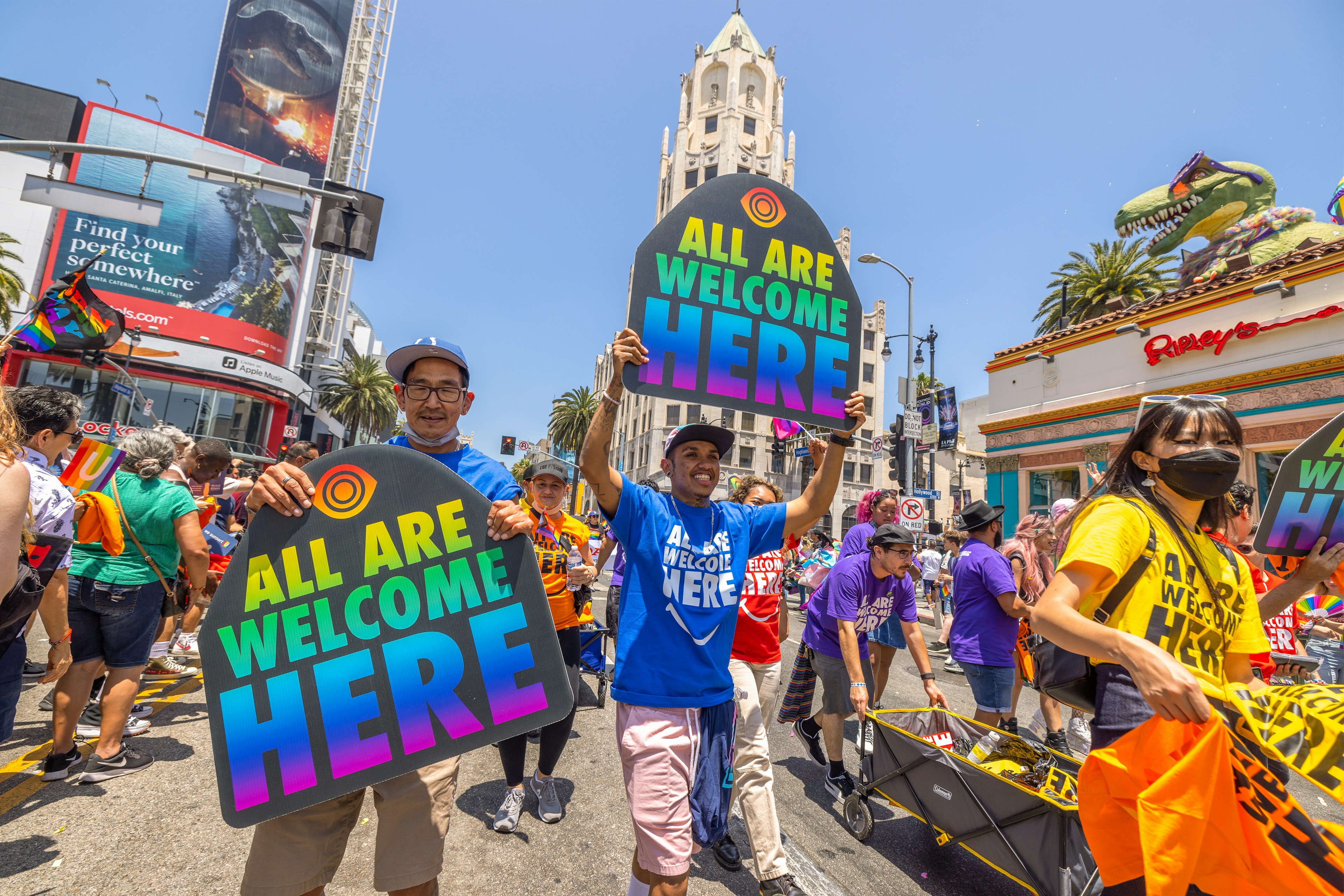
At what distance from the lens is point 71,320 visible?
10352mm

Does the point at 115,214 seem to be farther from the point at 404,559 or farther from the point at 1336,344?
the point at 1336,344

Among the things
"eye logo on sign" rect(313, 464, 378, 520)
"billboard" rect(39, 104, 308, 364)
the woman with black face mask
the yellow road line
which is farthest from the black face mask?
"billboard" rect(39, 104, 308, 364)

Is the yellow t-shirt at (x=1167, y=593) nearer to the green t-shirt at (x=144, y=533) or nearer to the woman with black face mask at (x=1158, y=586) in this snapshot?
the woman with black face mask at (x=1158, y=586)

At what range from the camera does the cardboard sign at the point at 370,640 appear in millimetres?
1912

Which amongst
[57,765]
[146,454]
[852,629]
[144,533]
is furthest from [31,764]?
[852,629]

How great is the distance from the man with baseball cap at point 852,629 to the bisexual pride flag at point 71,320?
33.0 feet

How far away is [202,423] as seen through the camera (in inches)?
1462

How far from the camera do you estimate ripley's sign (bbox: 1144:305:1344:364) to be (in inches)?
549

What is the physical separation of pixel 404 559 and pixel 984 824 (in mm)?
2975

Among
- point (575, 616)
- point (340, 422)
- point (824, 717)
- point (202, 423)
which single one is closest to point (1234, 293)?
point (824, 717)

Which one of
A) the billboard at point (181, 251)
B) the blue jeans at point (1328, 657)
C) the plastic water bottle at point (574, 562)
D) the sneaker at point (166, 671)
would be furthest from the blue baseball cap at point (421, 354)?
the billboard at point (181, 251)

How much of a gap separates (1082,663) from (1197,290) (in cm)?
1968

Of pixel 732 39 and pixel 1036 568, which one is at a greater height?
pixel 732 39

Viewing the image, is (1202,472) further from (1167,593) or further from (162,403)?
(162,403)
